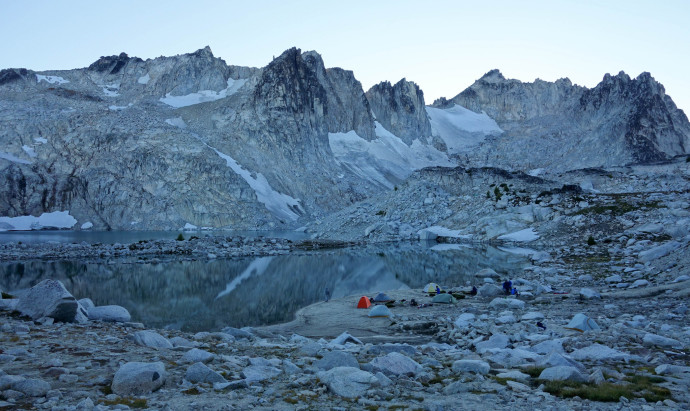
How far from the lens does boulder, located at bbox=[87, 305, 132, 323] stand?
16.1 m

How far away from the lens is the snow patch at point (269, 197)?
116 m

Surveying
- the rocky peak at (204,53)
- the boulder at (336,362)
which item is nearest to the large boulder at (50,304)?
the boulder at (336,362)

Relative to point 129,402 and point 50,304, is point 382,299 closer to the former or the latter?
point 50,304

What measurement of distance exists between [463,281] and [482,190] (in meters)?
52.5

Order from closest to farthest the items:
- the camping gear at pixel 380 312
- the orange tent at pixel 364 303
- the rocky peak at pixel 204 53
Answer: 1. the camping gear at pixel 380 312
2. the orange tent at pixel 364 303
3. the rocky peak at pixel 204 53

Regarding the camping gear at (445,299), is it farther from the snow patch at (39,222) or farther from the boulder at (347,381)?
the snow patch at (39,222)

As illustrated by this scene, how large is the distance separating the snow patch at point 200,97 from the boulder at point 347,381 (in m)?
153

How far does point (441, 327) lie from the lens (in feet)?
56.7

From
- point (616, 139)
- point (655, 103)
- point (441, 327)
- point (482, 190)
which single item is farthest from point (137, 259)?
point (655, 103)

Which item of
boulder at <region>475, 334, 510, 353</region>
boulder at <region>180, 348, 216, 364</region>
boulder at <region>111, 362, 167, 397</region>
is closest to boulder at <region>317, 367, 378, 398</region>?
boulder at <region>180, 348, 216, 364</region>

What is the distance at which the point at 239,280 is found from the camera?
35281 mm

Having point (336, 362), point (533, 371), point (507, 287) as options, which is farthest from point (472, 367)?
point (507, 287)

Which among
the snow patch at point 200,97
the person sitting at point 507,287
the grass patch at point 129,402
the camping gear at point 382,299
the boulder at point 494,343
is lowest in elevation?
the camping gear at point 382,299

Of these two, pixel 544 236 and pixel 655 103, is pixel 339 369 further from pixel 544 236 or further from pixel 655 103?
pixel 655 103
